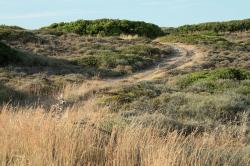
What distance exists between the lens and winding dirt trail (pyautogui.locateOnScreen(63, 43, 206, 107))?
17812mm

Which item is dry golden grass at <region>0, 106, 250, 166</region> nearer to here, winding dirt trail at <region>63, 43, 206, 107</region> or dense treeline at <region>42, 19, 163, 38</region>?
winding dirt trail at <region>63, 43, 206, 107</region>

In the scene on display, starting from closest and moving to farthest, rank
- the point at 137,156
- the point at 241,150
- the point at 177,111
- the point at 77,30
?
the point at 137,156
the point at 241,150
the point at 177,111
the point at 77,30

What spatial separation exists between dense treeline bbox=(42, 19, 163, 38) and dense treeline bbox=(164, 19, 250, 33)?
9349 millimetres

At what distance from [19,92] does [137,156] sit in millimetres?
12833

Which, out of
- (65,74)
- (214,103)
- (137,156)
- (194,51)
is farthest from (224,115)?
(194,51)

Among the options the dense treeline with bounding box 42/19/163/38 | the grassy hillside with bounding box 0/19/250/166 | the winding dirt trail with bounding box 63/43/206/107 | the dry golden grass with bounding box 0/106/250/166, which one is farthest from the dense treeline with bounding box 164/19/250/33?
the dry golden grass with bounding box 0/106/250/166

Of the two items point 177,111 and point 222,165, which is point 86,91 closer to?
point 177,111

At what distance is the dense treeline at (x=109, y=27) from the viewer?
49.0 m

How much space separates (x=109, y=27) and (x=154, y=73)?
24766mm

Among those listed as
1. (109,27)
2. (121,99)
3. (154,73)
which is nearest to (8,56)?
(154,73)

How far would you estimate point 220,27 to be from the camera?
199 ft

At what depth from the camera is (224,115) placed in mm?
13672

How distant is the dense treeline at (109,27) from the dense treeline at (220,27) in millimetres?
9349

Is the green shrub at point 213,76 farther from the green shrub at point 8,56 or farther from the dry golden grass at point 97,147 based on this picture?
the dry golden grass at point 97,147
